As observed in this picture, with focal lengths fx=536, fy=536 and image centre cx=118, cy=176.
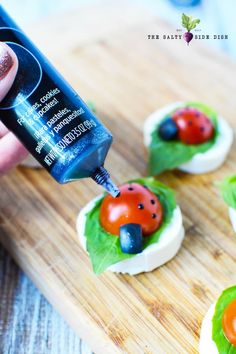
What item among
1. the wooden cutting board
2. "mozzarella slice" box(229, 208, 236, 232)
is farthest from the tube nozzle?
"mozzarella slice" box(229, 208, 236, 232)

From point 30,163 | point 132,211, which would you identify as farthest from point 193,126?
point 30,163

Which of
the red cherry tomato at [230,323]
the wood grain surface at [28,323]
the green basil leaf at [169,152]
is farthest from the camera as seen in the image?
the green basil leaf at [169,152]

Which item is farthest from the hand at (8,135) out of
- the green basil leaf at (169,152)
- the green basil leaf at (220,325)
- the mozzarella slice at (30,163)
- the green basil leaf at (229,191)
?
the green basil leaf at (220,325)

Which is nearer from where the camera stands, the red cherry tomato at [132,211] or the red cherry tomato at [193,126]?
the red cherry tomato at [132,211]

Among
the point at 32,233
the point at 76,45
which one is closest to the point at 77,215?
the point at 32,233

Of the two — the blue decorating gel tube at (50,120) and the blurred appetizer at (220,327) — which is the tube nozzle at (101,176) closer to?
the blue decorating gel tube at (50,120)

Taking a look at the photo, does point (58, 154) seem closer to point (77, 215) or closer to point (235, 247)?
point (77, 215)

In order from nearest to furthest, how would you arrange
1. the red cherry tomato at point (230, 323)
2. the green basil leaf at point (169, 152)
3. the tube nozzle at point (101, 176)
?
the red cherry tomato at point (230, 323), the tube nozzle at point (101, 176), the green basil leaf at point (169, 152)

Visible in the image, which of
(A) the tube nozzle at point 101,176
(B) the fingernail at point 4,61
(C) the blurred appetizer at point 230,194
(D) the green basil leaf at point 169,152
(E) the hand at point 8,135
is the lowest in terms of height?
(C) the blurred appetizer at point 230,194
